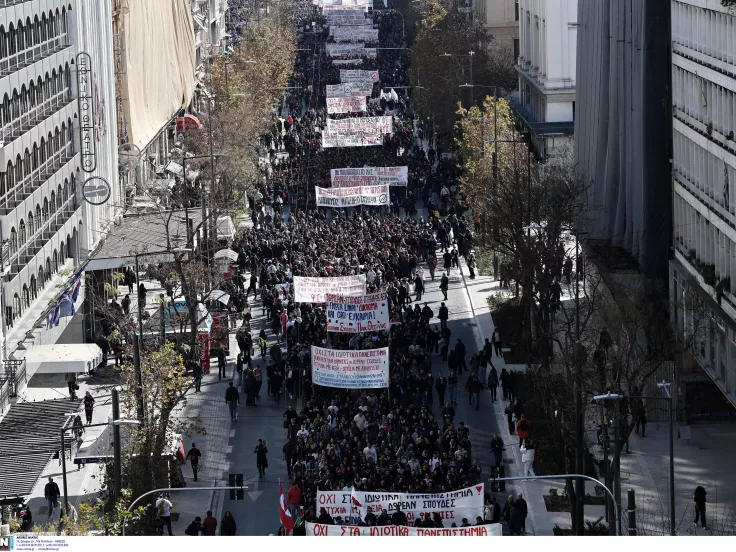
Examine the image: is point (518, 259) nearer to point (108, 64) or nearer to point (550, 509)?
point (550, 509)

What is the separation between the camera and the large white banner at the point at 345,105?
394ft

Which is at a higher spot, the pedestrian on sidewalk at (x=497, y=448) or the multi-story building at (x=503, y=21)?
the multi-story building at (x=503, y=21)

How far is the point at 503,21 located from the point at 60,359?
281ft

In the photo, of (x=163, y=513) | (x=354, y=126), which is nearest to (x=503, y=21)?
(x=354, y=126)

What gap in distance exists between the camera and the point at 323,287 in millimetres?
60156

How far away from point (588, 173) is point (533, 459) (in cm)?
3049

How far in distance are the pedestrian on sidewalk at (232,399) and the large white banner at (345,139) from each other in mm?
52489

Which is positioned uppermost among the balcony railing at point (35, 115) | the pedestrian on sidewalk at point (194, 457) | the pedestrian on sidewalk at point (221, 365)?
the balcony railing at point (35, 115)

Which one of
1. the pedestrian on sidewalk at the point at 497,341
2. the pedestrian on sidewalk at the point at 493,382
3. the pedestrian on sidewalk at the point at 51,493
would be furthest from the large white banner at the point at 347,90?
the pedestrian on sidewalk at the point at 51,493

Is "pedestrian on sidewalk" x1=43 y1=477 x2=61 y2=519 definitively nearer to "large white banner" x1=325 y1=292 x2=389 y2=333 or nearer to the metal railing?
the metal railing

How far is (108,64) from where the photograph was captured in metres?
74.4

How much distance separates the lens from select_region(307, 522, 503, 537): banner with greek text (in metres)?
36.8

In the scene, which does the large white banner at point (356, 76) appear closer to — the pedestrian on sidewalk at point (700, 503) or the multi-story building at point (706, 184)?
the multi-story building at point (706, 184)

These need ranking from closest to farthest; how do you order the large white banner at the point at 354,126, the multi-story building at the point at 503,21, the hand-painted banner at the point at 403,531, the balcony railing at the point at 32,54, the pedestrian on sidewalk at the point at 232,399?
the hand-painted banner at the point at 403,531, the pedestrian on sidewalk at the point at 232,399, the balcony railing at the point at 32,54, the large white banner at the point at 354,126, the multi-story building at the point at 503,21
